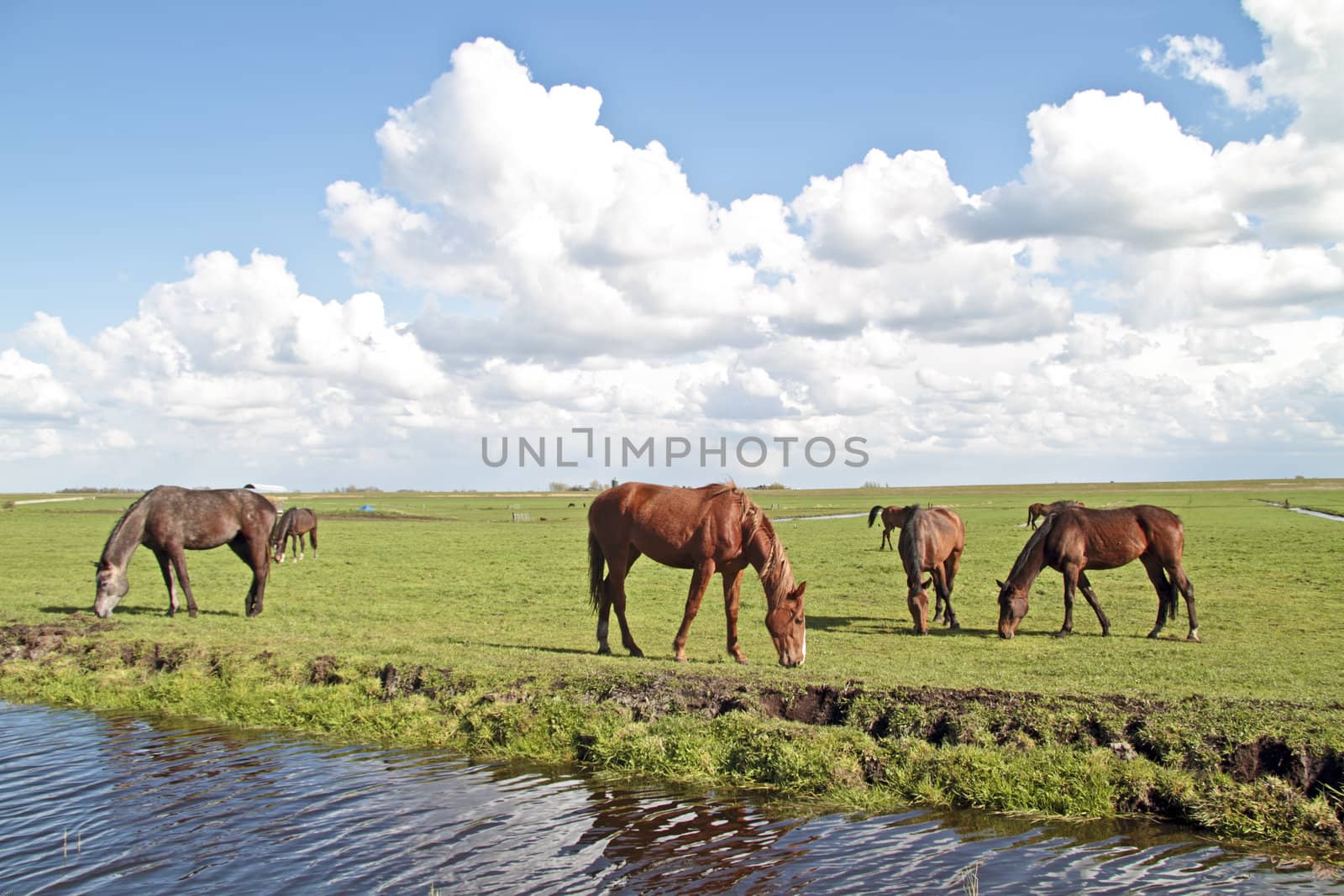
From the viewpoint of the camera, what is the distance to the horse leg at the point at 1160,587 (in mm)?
14250

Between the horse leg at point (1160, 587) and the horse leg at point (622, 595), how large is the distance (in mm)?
7978

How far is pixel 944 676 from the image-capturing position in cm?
1050

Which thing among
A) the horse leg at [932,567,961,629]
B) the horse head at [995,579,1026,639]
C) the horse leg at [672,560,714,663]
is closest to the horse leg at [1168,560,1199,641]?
the horse head at [995,579,1026,639]

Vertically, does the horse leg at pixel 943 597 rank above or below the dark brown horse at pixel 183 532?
below

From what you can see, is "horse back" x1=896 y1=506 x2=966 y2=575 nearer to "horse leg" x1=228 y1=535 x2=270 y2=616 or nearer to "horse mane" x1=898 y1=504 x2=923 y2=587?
"horse mane" x1=898 y1=504 x2=923 y2=587

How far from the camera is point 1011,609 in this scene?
46.8 feet

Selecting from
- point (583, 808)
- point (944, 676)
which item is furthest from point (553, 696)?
point (944, 676)

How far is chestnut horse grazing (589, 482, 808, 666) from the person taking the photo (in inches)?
454

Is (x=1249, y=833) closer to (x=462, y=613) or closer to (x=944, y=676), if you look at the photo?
(x=944, y=676)

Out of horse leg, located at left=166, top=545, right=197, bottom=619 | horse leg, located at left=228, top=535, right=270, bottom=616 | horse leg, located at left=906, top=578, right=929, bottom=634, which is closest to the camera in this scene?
horse leg, located at left=906, top=578, right=929, bottom=634

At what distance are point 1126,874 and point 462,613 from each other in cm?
1288

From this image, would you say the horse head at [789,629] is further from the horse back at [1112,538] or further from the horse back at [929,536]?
the horse back at [1112,538]

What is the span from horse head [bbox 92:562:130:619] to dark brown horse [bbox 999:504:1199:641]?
1409cm

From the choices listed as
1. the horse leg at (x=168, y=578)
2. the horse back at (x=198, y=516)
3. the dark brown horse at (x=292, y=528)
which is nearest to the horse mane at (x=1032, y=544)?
the horse back at (x=198, y=516)
